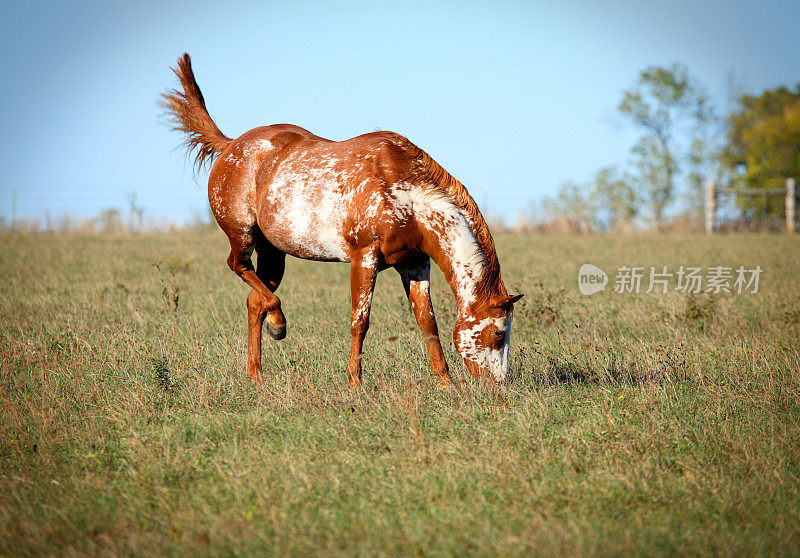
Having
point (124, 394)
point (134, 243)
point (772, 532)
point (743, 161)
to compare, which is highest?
point (743, 161)

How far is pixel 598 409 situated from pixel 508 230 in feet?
60.1

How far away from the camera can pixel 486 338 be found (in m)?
4.86

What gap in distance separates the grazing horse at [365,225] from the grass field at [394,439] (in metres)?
0.43

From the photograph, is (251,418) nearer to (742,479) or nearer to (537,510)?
(537,510)

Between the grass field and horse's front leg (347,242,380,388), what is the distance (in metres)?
0.21

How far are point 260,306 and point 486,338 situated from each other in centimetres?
232

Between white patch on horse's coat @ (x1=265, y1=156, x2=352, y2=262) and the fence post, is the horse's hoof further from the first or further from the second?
the fence post

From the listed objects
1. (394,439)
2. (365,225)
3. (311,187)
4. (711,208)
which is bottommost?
(394,439)

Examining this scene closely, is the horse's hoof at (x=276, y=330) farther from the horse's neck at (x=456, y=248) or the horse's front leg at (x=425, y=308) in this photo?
the horse's neck at (x=456, y=248)

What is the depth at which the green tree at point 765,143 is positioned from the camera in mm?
36719

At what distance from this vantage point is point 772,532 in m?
3.22

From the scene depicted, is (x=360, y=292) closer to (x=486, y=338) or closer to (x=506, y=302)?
(x=486, y=338)

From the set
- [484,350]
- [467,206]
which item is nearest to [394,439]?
[484,350]

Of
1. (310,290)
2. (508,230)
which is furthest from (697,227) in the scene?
(310,290)
